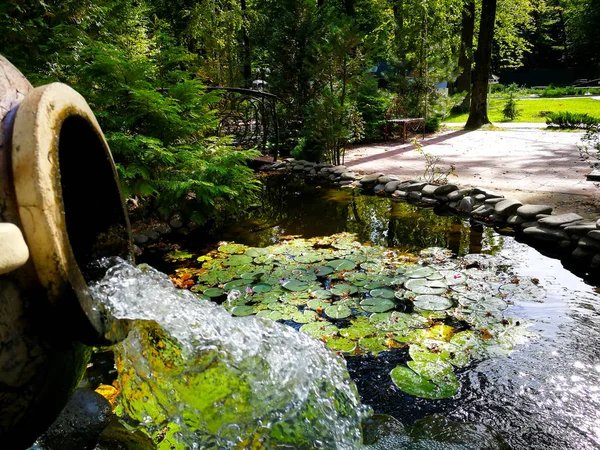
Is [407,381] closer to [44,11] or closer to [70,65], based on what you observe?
[70,65]

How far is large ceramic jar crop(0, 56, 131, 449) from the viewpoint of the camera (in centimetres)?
90

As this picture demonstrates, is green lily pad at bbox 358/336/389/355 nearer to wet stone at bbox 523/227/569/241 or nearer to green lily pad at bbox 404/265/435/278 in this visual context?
green lily pad at bbox 404/265/435/278

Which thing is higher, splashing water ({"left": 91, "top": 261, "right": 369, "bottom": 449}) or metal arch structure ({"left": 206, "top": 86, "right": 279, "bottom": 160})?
metal arch structure ({"left": 206, "top": 86, "right": 279, "bottom": 160})

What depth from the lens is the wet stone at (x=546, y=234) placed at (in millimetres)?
4293

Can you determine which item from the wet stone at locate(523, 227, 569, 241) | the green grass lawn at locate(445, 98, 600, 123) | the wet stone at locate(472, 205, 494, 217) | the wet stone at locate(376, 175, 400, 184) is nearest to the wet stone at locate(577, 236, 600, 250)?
the wet stone at locate(523, 227, 569, 241)

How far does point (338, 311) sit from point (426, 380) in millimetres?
891

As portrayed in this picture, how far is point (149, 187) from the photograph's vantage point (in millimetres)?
4402

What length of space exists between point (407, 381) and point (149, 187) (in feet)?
10.2

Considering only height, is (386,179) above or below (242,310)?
above

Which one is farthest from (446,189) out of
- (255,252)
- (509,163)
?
(255,252)

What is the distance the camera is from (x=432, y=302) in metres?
3.28

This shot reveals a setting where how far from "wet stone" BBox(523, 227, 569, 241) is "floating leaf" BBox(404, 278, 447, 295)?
5.23ft

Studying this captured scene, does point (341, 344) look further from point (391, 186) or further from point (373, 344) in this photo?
point (391, 186)

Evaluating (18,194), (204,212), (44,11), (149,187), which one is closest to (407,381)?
(18,194)
